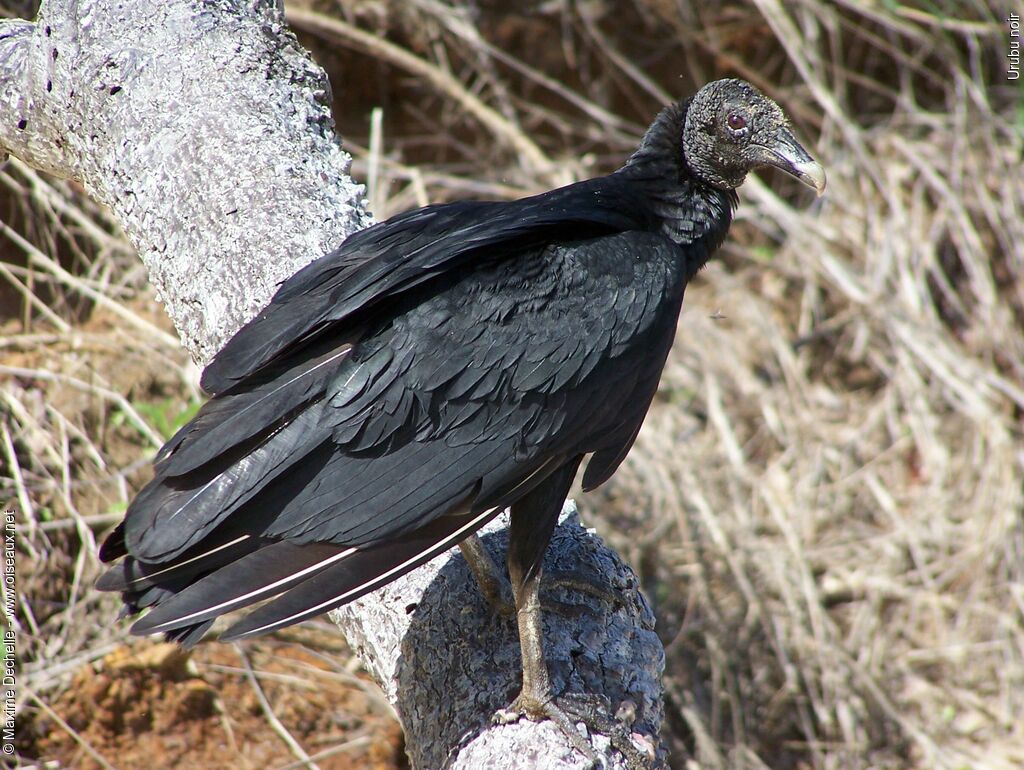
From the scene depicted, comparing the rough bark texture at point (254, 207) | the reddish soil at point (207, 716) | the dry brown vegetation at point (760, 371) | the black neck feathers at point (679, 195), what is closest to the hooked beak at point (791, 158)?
the black neck feathers at point (679, 195)

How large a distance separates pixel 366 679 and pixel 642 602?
5.17ft

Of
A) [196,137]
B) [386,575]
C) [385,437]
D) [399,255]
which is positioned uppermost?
[196,137]

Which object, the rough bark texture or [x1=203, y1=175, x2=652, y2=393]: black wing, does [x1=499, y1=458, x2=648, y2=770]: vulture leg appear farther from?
[x1=203, y1=175, x2=652, y2=393]: black wing

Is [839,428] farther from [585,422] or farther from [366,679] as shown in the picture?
[585,422]

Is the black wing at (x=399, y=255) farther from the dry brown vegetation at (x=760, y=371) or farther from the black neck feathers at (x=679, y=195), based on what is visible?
the dry brown vegetation at (x=760, y=371)

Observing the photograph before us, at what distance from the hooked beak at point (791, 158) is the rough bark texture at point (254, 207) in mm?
1029

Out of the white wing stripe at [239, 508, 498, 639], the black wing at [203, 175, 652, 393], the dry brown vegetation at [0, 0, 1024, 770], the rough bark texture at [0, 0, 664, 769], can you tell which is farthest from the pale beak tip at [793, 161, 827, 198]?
the dry brown vegetation at [0, 0, 1024, 770]

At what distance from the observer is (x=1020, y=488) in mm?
4609

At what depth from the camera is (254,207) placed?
7.90 ft

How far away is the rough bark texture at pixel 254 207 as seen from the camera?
2.12 meters

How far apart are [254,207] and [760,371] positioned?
11.3 ft

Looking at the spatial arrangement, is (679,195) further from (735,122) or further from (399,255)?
(399,255)

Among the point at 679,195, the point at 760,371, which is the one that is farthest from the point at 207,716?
the point at 760,371

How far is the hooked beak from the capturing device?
97.5 inches
